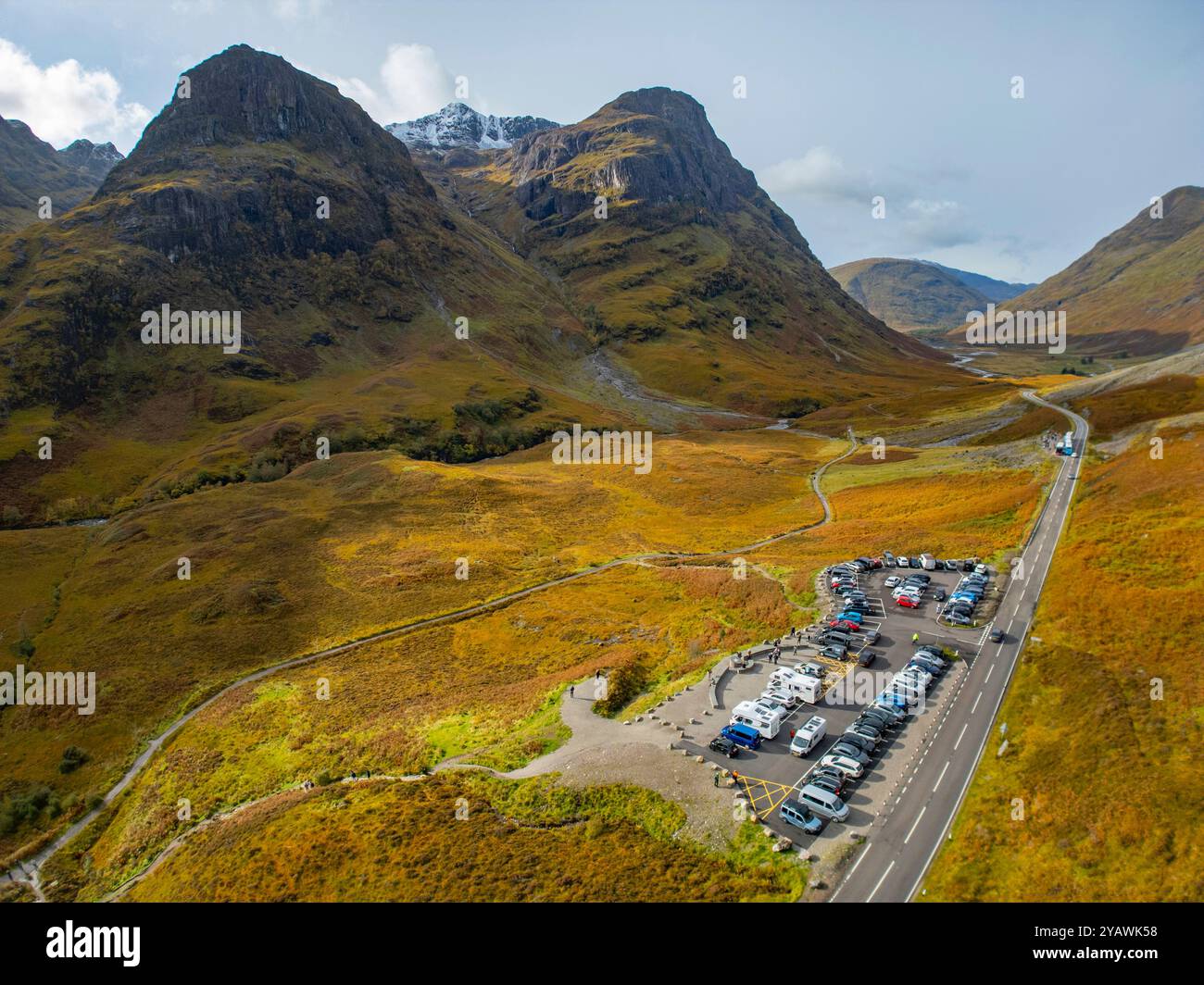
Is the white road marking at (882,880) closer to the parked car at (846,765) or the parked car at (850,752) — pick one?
the parked car at (846,765)

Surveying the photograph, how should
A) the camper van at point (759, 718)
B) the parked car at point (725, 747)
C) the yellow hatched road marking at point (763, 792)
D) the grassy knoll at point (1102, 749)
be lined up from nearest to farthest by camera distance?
the grassy knoll at point (1102, 749), the yellow hatched road marking at point (763, 792), the parked car at point (725, 747), the camper van at point (759, 718)

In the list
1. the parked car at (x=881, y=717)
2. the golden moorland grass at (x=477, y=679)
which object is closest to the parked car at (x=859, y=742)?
the parked car at (x=881, y=717)

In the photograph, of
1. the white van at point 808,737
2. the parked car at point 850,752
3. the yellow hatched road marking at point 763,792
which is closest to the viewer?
the yellow hatched road marking at point 763,792

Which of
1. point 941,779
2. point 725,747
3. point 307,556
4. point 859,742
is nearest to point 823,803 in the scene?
point 859,742

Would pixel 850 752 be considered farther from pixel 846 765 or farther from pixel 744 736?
Result: pixel 744 736

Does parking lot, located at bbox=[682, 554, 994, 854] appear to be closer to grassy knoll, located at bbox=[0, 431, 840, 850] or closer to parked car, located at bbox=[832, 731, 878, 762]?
parked car, located at bbox=[832, 731, 878, 762]

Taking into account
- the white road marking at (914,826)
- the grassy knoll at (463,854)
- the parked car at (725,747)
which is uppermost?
the parked car at (725,747)

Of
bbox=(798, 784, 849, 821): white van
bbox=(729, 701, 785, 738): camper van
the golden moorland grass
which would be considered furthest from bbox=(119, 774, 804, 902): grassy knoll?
bbox=(729, 701, 785, 738): camper van
